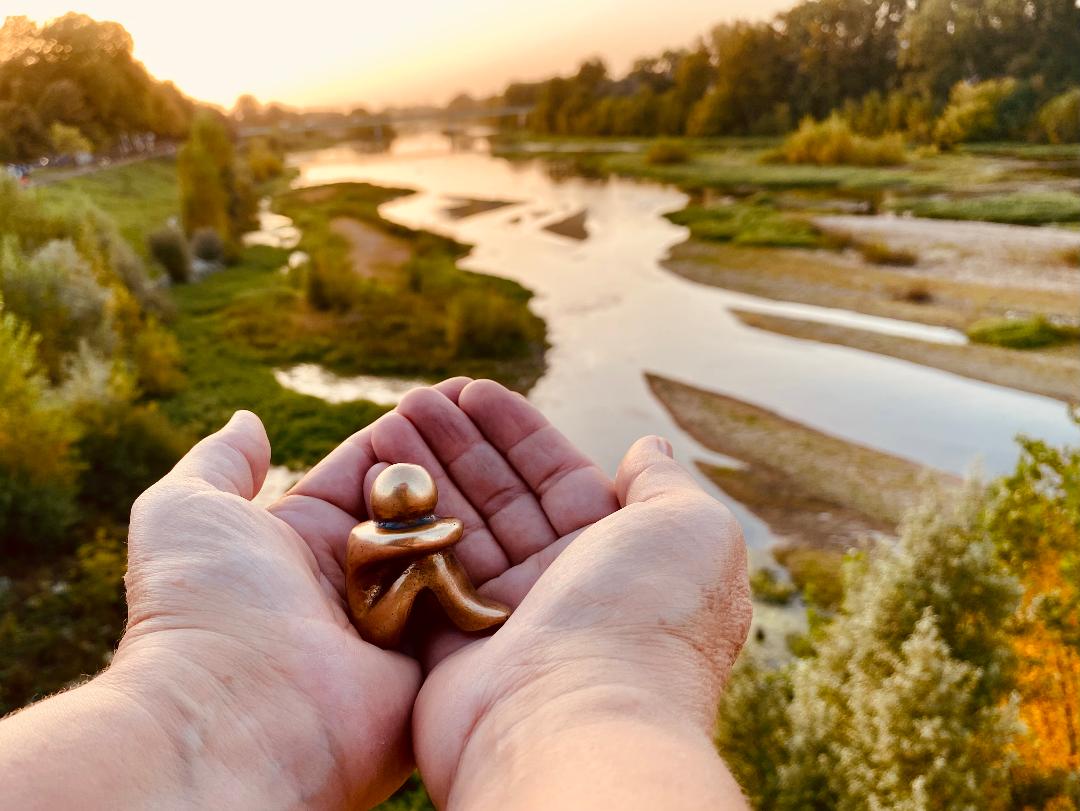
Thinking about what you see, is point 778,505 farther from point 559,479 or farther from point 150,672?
point 150,672

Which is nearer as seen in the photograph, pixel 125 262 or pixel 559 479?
pixel 559 479

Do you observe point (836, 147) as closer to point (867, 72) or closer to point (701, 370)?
point (867, 72)

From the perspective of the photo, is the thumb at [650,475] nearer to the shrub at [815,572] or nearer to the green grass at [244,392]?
the shrub at [815,572]

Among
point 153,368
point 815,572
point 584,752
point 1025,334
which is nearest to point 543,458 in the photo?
point 584,752

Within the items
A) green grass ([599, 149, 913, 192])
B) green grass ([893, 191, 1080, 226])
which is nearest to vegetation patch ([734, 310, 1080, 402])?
green grass ([893, 191, 1080, 226])

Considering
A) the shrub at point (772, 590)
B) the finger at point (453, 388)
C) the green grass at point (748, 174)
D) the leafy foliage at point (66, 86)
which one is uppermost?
the leafy foliage at point (66, 86)

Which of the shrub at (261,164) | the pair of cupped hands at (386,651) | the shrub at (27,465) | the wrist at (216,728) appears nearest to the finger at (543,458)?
the pair of cupped hands at (386,651)

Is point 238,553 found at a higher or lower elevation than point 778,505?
higher

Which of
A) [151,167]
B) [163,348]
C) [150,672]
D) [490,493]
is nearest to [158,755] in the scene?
[150,672]
